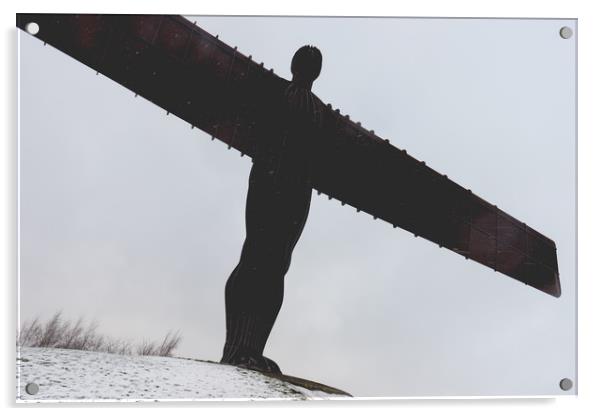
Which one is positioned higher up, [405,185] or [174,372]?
[405,185]

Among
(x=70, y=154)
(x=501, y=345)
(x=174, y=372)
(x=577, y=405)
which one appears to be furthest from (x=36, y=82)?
(x=577, y=405)

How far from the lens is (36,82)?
4.63 meters

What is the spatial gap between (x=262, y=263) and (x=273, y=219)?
0.95 ft

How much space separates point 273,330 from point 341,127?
141 cm

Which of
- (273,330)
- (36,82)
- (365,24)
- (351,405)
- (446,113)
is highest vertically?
(365,24)

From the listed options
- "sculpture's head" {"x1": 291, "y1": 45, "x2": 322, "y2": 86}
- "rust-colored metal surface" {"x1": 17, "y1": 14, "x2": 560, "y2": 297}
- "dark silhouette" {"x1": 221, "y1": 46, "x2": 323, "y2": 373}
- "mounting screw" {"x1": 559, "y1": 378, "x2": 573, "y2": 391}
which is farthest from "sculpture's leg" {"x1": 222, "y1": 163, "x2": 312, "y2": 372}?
"mounting screw" {"x1": 559, "y1": 378, "x2": 573, "y2": 391}

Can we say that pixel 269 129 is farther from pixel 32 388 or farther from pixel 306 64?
pixel 32 388

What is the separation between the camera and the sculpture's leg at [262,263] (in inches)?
188

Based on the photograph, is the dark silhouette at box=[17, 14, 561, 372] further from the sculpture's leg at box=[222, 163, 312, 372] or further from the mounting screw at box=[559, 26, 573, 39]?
the mounting screw at box=[559, 26, 573, 39]

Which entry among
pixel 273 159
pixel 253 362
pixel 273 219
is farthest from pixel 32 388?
pixel 273 159

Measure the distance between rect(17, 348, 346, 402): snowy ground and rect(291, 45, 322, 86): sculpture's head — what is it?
191cm

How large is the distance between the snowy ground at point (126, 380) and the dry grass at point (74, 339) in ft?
0.15

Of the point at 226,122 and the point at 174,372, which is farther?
the point at 226,122

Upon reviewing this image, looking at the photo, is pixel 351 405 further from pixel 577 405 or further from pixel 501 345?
pixel 577 405
